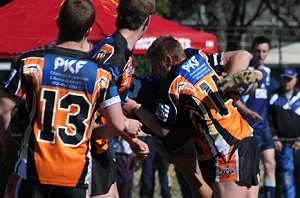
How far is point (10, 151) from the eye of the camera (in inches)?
205

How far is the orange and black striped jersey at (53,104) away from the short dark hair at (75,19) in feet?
0.39

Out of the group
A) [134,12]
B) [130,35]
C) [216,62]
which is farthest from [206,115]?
[134,12]

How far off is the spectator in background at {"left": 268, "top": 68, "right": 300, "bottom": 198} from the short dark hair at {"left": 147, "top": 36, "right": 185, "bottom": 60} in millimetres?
4312

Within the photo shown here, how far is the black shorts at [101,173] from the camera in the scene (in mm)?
6140

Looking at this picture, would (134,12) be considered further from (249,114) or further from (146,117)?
(249,114)

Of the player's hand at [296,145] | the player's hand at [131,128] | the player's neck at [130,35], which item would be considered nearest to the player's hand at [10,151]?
the player's hand at [131,128]

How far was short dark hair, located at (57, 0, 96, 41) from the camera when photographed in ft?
16.5

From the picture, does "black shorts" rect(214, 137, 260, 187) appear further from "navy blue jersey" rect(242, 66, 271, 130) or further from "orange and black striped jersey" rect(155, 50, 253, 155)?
"navy blue jersey" rect(242, 66, 271, 130)

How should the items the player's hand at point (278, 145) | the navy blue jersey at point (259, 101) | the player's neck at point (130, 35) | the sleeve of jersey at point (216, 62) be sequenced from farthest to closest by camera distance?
the player's hand at point (278, 145) → the navy blue jersey at point (259, 101) → the sleeve of jersey at point (216, 62) → the player's neck at point (130, 35)

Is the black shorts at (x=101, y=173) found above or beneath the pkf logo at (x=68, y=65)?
beneath

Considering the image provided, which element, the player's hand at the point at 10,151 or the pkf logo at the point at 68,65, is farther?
the player's hand at the point at 10,151

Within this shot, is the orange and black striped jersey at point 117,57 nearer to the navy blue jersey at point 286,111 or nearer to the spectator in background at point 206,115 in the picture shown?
the spectator in background at point 206,115

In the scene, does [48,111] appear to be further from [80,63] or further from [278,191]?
[278,191]

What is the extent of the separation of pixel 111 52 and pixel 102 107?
0.80 metres
